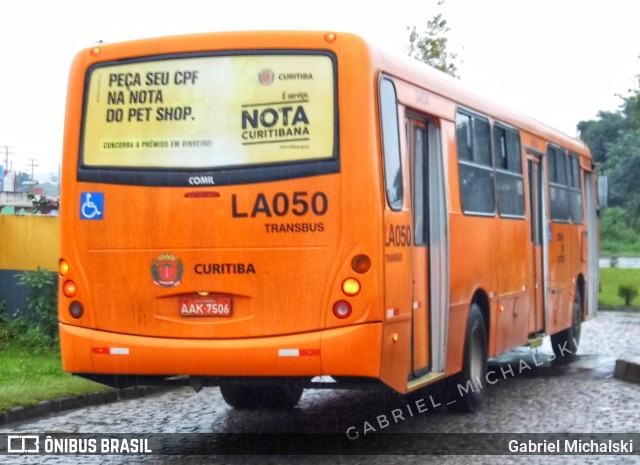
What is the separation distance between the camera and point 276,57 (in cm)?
976

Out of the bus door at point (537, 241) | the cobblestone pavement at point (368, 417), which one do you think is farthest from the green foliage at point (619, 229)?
the cobblestone pavement at point (368, 417)

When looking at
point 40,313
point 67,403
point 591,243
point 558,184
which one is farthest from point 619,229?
point 67,403

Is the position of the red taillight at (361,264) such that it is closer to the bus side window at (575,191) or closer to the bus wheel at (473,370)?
the bus wheel at (473,370)

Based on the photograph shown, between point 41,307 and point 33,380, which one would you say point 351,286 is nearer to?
point 33,380

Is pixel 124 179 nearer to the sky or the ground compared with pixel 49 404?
nearer to the sky

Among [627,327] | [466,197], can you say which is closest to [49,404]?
[466,197]

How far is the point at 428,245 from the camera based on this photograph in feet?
37.6

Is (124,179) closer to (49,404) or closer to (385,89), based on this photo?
(385,89)

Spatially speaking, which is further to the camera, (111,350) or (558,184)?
(558,184)

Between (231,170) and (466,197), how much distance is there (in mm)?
3506

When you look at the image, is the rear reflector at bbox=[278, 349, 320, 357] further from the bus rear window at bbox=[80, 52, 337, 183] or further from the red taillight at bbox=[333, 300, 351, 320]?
the bus rear window at bbox=[80, 52, 337, 183]

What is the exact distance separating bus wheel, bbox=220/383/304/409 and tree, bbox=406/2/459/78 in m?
17.2

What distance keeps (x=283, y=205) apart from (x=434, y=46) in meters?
20.1

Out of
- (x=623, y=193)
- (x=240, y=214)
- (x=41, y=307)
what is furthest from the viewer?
(x=623, y=193)
